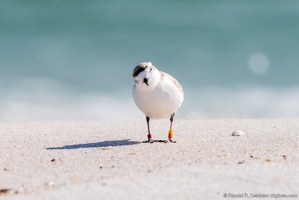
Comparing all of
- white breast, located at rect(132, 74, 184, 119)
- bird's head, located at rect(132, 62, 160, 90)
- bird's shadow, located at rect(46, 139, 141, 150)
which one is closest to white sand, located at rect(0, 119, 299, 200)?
bird's shadow, located at rect(46, 139, 141, 150)

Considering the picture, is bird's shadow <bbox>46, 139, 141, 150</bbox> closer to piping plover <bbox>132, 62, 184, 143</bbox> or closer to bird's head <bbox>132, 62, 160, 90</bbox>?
piping plover <bbox>132, 62, 184, 143</bbox>

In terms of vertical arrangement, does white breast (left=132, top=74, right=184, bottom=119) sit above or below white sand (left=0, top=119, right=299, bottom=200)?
above

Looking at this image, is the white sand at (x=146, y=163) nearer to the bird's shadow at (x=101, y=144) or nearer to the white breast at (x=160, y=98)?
the bird's shadow at (x=101, y=144)

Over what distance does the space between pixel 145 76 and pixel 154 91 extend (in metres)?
0.27

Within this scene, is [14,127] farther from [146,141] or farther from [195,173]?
[195,173]

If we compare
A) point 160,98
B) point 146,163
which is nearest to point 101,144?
point 160,98

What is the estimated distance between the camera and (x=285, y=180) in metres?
4.93

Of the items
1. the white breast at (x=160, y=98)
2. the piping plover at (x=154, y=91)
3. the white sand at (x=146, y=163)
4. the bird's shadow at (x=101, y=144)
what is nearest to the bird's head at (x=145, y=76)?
the piping plover at (x=154, y=91)

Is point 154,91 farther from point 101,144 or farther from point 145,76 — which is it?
point 101,144

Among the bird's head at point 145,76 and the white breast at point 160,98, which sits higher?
the bird's head at point 145,76

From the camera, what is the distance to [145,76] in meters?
7.12

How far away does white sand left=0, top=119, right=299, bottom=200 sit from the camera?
4.73m

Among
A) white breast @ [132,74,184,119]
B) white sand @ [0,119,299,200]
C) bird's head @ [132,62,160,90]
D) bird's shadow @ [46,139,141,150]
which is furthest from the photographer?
bird's shadow @ [46,139,141,150]

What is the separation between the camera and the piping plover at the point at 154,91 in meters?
7.16
